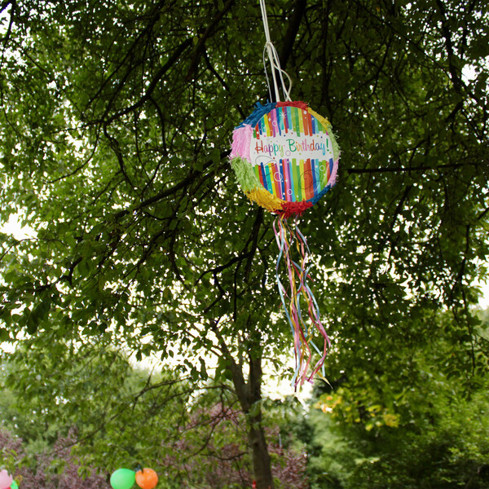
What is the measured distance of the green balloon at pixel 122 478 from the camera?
6500 mm

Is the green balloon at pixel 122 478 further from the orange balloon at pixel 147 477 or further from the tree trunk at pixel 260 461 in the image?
the tree trunk at pixel 260 461

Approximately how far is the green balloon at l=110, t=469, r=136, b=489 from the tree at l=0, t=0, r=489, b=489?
9.49ft

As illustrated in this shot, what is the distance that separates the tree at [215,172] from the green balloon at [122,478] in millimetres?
2892

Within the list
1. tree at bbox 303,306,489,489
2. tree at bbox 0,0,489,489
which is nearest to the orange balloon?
tree at bbox 303,306,489,489

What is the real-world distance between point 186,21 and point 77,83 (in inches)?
94.9

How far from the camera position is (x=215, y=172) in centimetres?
240

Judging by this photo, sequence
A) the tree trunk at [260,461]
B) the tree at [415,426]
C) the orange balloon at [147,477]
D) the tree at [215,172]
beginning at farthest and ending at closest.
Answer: the tree trunk at [260,461] < the orange balloon at [147,477] < the tree at [415,426] < the tree at [215,172]

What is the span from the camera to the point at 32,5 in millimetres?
4117

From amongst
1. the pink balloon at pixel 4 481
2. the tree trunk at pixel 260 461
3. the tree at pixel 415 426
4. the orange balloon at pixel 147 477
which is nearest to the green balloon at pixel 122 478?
Answer: the orange balloon at pixel 147 477

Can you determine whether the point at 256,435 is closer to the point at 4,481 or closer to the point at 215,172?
the point at 4,481

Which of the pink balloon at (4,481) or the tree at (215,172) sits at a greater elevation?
the tree at (215,172)

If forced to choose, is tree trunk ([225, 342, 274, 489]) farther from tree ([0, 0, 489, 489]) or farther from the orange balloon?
tree ([0, 0, 489, 489])

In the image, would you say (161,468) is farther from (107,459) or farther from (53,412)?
(53,412)

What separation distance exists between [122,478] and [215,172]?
577 cm
